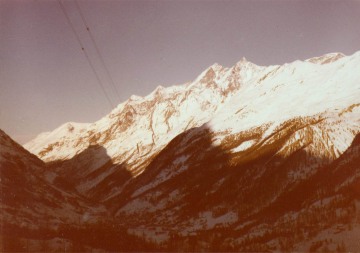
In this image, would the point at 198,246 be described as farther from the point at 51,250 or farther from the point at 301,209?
the point at 51,250

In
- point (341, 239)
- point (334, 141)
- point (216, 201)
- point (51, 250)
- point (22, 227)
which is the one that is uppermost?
point (334, 141)

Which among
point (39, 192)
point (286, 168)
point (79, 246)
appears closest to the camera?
point (79, 246)

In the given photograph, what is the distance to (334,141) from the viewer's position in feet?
626

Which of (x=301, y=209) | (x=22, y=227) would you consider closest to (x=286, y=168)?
(x=301, y=209)

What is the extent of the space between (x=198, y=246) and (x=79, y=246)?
4010 cm

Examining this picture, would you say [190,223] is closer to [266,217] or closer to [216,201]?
[216,201]

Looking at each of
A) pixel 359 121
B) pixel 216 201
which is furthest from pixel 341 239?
pixel 359 121

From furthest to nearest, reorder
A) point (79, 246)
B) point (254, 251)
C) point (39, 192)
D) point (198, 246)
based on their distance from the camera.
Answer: point (39, 192) → point (198, 246) → point (254, 251) → point (79, 246)

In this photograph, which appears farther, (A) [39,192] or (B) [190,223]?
(B) [190,223]

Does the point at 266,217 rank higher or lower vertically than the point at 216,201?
→ lower

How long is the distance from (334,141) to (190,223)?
70975 millimetres

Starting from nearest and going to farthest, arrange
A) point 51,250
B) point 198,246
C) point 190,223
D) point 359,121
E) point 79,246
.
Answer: point 51,250 → point 79,246 → point 198,246 → point 190,223 → point 359,121

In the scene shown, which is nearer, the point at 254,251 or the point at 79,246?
the point at 79,246

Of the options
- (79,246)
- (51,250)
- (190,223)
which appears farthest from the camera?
(190,223)
